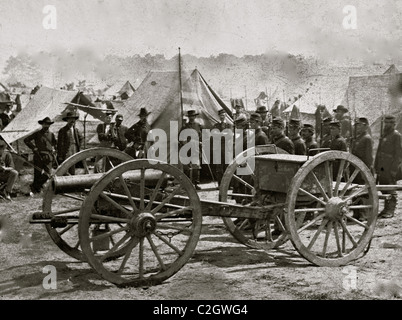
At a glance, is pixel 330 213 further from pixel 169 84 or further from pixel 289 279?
pixel 169 84

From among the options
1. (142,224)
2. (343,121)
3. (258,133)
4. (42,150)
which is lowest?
(142,224)

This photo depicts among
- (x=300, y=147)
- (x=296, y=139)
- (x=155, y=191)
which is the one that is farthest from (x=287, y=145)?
(x=155, y=191)

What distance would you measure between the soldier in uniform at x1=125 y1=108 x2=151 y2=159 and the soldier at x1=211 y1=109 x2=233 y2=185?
1.68 meters

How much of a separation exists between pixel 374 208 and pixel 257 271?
5.21ft

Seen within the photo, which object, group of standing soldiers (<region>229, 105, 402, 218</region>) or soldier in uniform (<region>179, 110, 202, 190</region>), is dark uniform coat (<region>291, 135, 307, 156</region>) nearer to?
group of standing soldiers (<region>229, 105, 402, 218</region>)

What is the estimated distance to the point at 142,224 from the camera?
4.91m

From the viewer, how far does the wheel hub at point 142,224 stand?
193 inches

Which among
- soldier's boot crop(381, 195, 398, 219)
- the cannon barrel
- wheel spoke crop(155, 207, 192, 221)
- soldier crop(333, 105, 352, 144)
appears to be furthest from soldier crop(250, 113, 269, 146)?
soldier crop(333, 105, 352, 144)

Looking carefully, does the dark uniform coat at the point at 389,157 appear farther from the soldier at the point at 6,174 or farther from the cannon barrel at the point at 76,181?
the soldier at the point at 6,174

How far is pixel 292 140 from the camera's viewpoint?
28.2 ft

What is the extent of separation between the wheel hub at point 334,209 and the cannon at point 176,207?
0.04ft

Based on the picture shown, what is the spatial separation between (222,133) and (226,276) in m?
6.76

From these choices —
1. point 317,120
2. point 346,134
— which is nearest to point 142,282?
point 346,134

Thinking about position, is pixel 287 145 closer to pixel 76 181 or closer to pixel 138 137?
pixel 76 181
